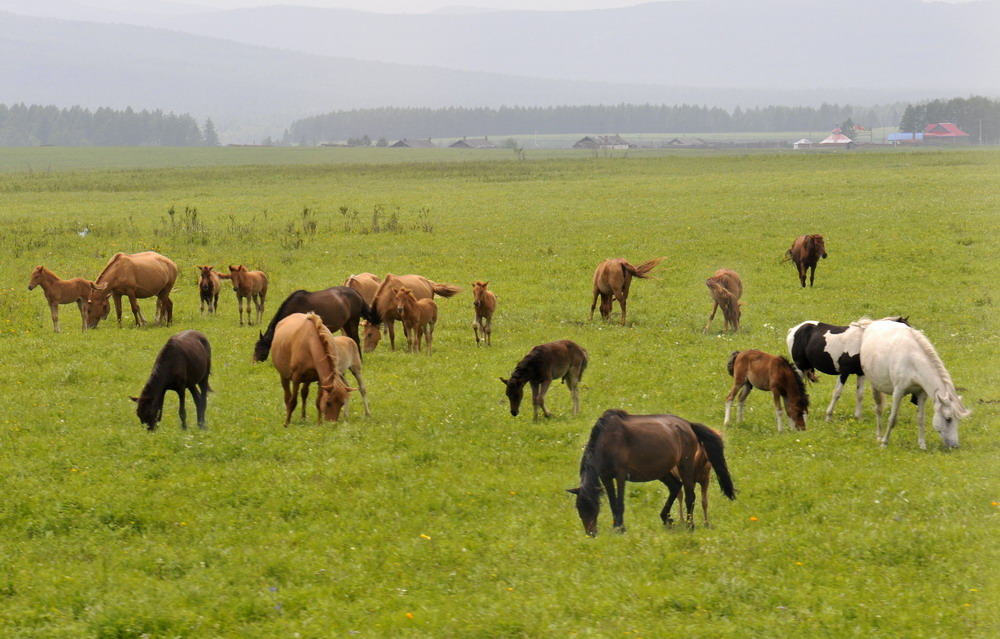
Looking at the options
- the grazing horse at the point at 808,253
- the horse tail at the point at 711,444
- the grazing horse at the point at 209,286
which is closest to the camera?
the horse tail at the point at 711,444

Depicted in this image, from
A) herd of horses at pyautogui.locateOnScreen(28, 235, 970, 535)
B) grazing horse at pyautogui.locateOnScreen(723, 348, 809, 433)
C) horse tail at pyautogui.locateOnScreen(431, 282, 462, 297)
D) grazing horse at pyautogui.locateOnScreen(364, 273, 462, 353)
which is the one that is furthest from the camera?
horse tail at pyautogui.locateOnScreen(431, 282, 462, 297)

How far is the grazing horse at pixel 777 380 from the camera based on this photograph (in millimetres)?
14820

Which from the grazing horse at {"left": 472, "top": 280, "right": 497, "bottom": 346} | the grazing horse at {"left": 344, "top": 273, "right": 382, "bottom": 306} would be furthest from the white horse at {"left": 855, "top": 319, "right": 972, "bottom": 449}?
the grazing horse at {"left": 344, "top": 273, "right": 382, "bottom": 306}

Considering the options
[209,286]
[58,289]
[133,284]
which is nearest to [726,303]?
[209,286]

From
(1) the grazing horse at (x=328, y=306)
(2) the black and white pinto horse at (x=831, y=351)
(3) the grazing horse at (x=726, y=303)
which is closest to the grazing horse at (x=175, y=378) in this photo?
(1) the grazing horse at (x=328, y=306)

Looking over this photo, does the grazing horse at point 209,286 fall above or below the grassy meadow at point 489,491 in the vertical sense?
above

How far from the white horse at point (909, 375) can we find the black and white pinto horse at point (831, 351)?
0.43 m

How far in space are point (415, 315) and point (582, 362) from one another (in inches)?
217

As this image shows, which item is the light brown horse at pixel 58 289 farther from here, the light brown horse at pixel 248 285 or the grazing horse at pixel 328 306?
the grazing horse at pixel 328 306

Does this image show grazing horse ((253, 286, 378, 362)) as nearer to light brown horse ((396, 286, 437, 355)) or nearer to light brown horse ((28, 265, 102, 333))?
light brown horse ((396, 286, 437, 355))

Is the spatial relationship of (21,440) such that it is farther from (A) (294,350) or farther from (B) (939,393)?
(B) (939,393)

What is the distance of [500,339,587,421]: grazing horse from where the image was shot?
617 inches

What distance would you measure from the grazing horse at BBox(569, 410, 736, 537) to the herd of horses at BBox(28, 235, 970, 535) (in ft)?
0.04

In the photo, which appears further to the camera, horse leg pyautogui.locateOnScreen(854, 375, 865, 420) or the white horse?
horse leg pyautogui.locateOnScreen(854, 375, 865, 420)
